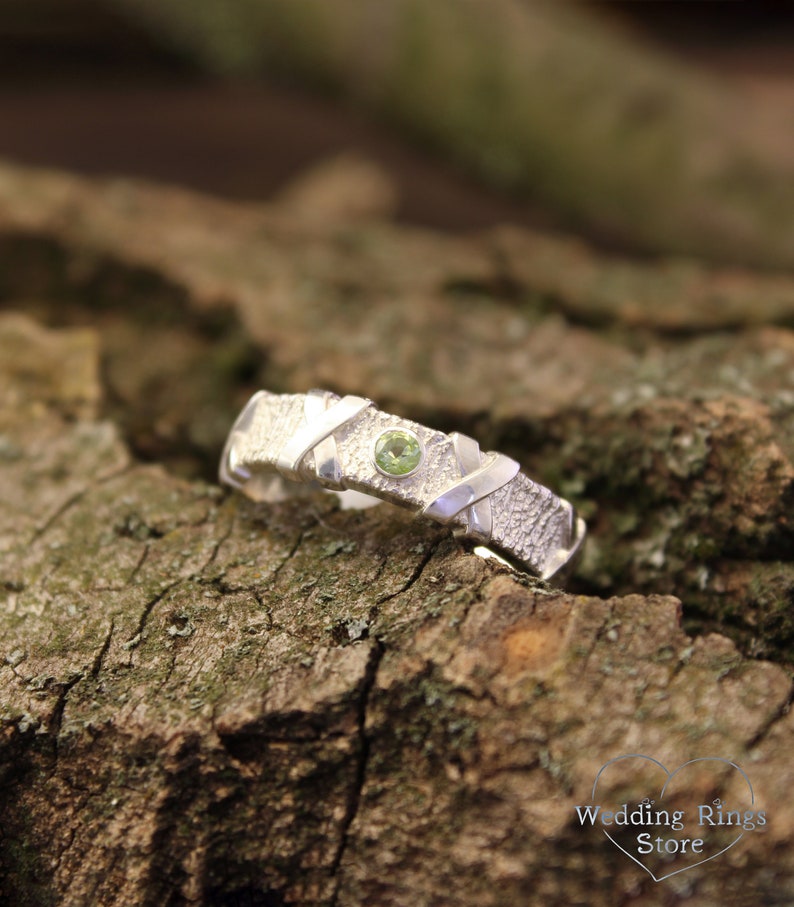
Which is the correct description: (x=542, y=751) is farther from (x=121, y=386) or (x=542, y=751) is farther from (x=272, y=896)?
(x=121, y=386)

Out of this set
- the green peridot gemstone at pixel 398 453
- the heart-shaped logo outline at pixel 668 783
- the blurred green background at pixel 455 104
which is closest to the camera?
the heart-shaped logo outline at pixel 668 783

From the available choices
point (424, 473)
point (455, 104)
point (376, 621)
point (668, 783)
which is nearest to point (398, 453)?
point (424, 473)

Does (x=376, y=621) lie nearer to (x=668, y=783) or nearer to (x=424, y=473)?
(x=424, y=473)

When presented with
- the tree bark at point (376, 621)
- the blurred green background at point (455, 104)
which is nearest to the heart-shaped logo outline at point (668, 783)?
the tree bark at point (376, 621)

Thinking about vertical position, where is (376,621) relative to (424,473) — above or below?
below

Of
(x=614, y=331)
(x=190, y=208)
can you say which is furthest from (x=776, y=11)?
(x=190, y=208)

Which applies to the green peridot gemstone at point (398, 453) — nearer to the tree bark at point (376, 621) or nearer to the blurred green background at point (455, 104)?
the tree bark at point (376, 621)

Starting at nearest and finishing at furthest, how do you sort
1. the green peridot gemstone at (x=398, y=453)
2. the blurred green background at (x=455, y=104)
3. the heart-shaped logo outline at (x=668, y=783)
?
the heart-shaped logo outline at (x=668, y=783) → the green peridot gemstone at (x=398, y=453) → the blurred green background at (x=455, y=104)
